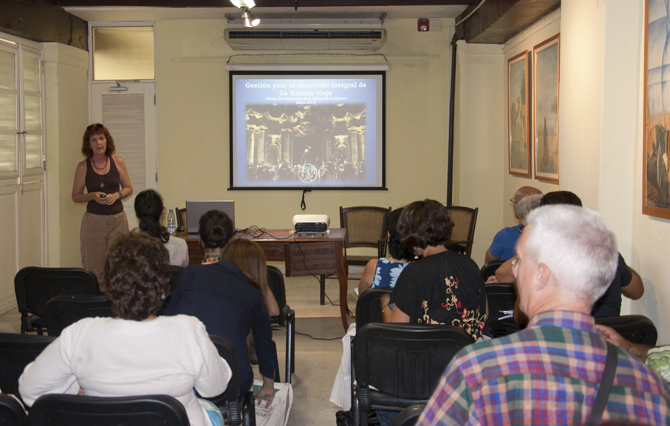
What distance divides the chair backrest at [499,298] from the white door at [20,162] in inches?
171

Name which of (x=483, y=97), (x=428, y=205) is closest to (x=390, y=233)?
(x=428, y=205)

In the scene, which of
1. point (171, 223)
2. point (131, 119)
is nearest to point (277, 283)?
point (171, 223)

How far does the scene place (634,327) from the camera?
2.14 meters

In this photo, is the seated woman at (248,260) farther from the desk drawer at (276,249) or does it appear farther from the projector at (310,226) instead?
the projector at (310,226)

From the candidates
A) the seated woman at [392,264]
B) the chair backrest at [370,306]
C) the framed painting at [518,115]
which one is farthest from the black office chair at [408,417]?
the framed painting at [518,115]

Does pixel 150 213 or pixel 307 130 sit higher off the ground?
pixel 307 130

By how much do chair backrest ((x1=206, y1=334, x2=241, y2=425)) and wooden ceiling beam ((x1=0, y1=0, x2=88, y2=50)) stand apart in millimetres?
4378

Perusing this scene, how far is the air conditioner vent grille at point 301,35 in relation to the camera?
629 cm

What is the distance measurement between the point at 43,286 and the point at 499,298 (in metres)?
2.52

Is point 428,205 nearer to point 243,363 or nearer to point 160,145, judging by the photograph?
point 243,363

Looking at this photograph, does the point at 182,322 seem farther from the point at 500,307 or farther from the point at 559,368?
the point at 500,307

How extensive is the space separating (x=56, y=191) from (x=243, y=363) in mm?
4601

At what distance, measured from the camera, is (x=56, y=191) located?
19.7ft

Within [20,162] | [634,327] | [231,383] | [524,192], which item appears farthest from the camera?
[20,162]
